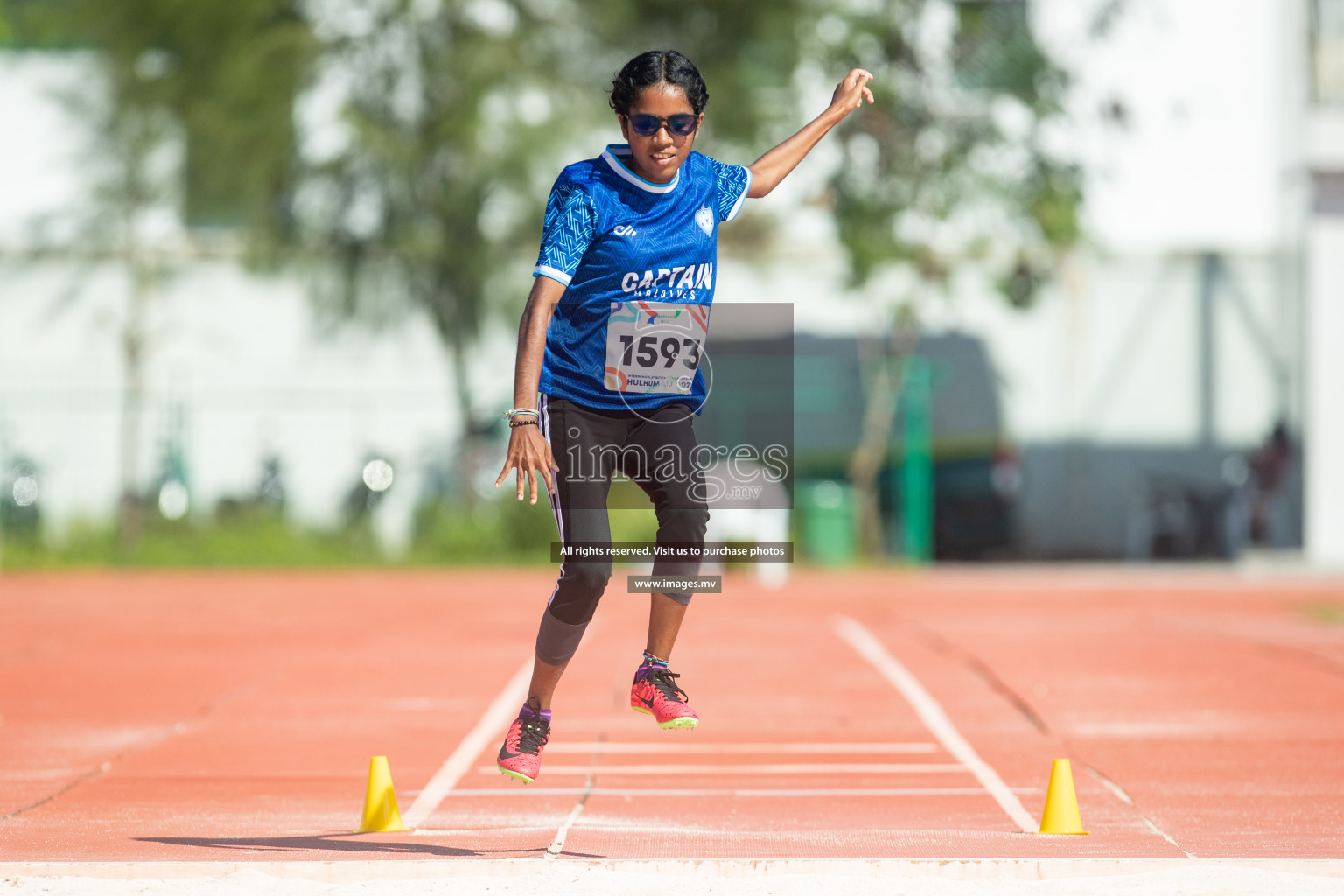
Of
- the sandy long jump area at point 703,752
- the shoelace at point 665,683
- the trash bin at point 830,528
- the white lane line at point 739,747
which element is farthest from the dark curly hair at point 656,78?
the trash bin at point 830,528

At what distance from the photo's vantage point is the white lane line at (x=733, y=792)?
7465 millimetres

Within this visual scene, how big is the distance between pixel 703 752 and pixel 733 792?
1256 mm

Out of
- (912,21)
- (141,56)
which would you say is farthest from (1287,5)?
(141,56)

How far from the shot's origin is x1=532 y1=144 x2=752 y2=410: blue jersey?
552 cm

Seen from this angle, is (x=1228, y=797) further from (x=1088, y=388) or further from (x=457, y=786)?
(x=1088, y=388)

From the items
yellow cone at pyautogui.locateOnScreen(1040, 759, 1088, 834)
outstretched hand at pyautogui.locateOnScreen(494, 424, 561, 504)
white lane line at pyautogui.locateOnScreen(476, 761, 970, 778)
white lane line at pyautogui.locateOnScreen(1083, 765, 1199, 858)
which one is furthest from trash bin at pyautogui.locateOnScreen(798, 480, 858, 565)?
outstretched hand at pyautogui.locateOnScreen(494, 424, 561, 504)

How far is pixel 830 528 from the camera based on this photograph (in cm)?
2172

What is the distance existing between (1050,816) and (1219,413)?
21.6 metres

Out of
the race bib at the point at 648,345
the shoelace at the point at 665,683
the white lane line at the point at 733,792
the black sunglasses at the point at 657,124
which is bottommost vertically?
the white lane line at the point at 733,792

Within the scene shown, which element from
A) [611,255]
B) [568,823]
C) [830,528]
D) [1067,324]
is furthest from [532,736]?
[1067,324]

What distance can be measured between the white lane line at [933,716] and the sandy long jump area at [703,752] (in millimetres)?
39

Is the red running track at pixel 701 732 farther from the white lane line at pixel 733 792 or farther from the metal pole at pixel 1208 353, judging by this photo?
the metal pole at pixel 1208 353

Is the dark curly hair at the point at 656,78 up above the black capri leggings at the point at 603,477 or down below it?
above

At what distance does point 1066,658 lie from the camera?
41.7 feet
